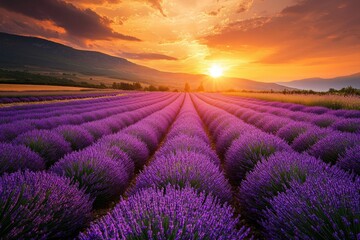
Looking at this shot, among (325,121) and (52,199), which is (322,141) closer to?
(325,121)

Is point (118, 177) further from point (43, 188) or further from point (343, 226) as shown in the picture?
point (343, 226)

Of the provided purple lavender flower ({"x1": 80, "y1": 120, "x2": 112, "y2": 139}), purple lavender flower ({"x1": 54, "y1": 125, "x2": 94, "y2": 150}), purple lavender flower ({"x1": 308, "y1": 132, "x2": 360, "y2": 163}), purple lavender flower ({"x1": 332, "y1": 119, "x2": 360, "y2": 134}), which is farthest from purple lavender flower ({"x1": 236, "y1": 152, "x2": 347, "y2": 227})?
purple lavender flower ({"x1": 80, "y1": 120, "x2": 112, "y2": 139})

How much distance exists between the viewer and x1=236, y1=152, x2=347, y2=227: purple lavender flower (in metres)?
2.15

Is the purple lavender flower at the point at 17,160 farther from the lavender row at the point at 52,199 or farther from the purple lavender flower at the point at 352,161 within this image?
the purple lavender flower at the point at 352,161

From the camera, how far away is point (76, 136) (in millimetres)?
5336

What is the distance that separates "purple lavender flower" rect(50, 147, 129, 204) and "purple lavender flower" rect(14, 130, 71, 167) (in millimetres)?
1313

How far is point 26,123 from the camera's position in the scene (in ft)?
21.0

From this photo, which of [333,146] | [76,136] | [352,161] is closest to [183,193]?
[352,161]

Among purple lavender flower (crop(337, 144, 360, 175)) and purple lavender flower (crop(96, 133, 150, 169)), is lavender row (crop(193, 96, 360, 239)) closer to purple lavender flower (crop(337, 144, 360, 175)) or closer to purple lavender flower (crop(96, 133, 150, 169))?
purple lavender flower (crop(337, 144, 360, 175))

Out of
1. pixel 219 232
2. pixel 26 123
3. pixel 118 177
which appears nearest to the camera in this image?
pixel 219 232

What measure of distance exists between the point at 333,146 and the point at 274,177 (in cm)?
212

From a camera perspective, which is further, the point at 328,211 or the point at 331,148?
the point at 331,148

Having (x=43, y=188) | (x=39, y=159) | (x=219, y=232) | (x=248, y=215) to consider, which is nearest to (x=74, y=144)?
(x=39, y=159)

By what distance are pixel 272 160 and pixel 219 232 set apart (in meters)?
1.56
